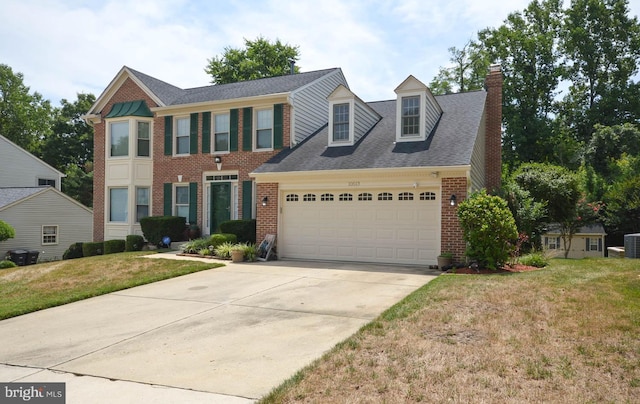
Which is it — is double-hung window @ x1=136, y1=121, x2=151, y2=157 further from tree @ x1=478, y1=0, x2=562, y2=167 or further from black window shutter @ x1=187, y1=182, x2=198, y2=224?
tree @ x1=478, y1=0, x2=562, y2=167

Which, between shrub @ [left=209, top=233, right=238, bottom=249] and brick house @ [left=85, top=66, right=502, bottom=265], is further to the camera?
shrub @ [left=209, top=233, right=238, bottom=249]

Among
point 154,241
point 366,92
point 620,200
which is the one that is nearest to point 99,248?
point 154,241

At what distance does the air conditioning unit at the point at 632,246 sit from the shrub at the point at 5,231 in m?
27.2

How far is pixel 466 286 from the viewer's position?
28.5 ft

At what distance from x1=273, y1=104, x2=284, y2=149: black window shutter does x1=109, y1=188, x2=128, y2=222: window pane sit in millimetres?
7390

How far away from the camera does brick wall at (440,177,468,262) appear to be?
11992 mm

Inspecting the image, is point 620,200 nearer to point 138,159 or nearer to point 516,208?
point 516,208

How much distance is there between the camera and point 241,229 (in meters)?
16.0

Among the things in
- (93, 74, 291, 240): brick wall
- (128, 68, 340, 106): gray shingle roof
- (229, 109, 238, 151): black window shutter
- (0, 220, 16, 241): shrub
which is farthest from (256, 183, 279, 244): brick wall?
(0, 220, 16, 241): shrub

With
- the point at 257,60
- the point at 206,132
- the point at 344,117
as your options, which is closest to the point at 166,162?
the point at 206,132

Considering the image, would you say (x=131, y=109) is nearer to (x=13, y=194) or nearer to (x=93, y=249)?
(x=93, y=249)

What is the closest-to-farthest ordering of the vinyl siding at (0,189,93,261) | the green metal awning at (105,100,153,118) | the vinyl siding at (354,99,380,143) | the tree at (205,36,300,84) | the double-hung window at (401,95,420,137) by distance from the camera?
the double-hung window at (401,95,420,137) → the vinyl siding at (354,99,380,143) → the green metal awning at (105,100,153,118) → the vinyl siding at (0,189,93,261) → the tree at (205,36,300,84)

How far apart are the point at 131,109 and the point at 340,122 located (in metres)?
9.49

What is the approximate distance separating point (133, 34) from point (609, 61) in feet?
114
